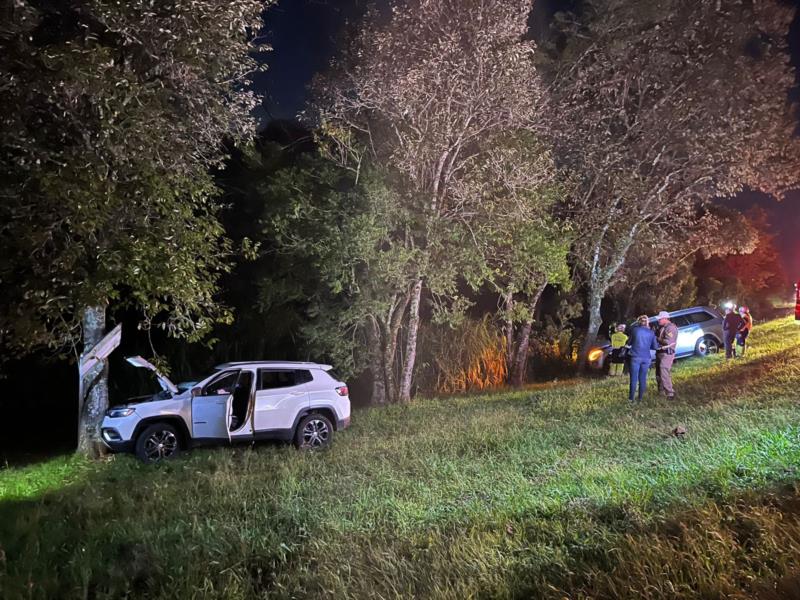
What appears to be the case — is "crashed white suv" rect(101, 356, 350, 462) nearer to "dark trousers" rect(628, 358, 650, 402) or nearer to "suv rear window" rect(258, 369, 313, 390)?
"suv rear window" rect(258, 369, 313, 390)

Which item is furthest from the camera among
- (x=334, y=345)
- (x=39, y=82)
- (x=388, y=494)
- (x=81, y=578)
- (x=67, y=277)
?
(x=334, y=345)

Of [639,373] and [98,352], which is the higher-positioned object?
[98,352]

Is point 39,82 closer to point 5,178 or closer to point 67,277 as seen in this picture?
point 5,178

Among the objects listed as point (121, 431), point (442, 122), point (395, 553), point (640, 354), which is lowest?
point (395, 553)

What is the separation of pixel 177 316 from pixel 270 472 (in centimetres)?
339

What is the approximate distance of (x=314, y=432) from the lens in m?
10.5

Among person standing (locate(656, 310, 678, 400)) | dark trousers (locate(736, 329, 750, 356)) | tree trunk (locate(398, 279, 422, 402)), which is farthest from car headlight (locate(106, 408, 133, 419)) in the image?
dark trousers (locate(736, 329, 750, 356))

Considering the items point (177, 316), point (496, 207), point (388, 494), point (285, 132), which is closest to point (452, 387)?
point (496, 207)

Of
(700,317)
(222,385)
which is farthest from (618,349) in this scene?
(222,385)

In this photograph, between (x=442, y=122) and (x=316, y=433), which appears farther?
(x=442, y=122)

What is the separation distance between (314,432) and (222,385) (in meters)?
1.83

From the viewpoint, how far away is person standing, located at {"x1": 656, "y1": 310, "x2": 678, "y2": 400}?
468 inches

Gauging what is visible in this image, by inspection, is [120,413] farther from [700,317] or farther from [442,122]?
[700,317]

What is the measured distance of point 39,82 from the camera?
23.6 feet
